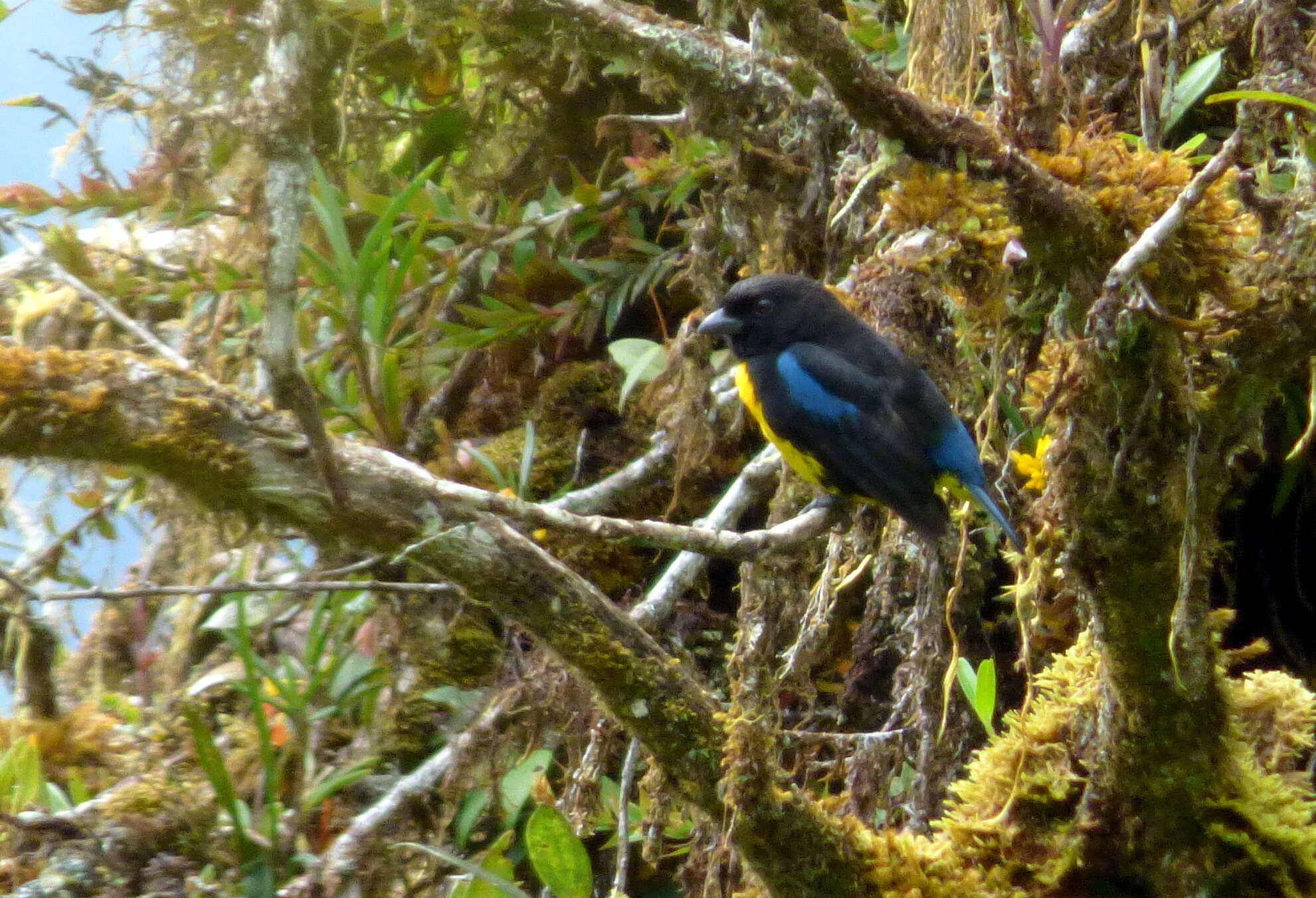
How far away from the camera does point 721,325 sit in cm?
331

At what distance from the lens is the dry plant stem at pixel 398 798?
2.67 meters

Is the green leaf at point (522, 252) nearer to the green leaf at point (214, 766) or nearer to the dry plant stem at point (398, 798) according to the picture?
the dry plant stem at point (398, 798)

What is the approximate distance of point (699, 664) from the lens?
368 centimetres

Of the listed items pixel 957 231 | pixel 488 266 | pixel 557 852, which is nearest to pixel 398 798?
pixel 557 852

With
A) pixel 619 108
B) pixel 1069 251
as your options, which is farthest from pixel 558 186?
pixel 1069 251

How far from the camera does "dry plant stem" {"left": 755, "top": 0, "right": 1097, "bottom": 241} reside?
1920 millimetres

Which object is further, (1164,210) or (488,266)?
(488,266)

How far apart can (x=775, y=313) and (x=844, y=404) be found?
32 cm

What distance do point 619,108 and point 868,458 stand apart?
1835mm

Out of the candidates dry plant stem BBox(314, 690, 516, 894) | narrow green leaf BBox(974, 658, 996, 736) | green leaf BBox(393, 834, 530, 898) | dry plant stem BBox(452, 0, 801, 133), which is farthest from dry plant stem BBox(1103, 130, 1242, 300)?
dry plant stem BBox(314, 690, 516, 894)

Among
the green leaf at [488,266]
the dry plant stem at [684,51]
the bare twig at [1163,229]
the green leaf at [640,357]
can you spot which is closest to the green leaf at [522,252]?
the green leaf at [488,266]

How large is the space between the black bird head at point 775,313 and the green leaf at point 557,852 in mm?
1462

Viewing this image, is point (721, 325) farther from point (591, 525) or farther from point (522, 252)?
point (591, 525)

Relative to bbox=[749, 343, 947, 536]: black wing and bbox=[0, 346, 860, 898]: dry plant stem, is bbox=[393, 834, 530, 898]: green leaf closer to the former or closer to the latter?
bbox=[0, 346, 860, 898]: dry plant stem
